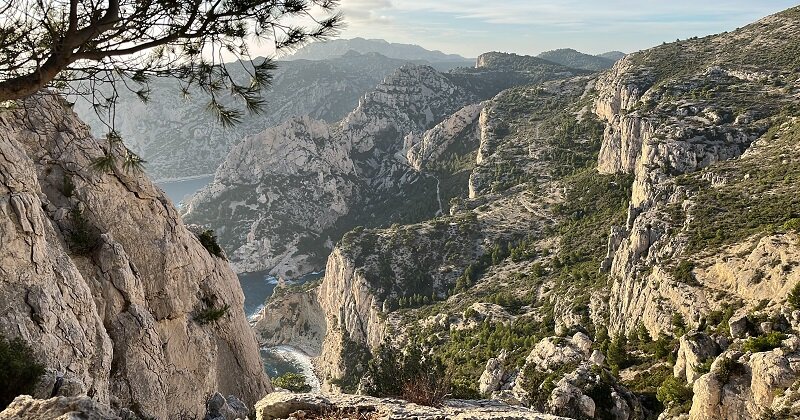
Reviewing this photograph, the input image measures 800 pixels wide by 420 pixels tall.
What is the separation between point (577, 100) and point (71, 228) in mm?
116200

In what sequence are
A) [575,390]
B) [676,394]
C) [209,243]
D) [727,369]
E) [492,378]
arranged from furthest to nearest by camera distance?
[492,378] → [209,243] → [575,390] → [676,394] → [727,369]

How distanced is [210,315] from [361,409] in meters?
15.4

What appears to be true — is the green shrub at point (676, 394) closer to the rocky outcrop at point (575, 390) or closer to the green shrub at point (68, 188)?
the rocky outcrop at point (575, 390)

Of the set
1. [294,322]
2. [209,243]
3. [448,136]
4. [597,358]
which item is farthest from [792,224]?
[448,136]

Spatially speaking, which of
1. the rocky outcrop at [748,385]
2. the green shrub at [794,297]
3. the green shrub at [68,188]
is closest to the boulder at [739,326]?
the green shrub at [794,297]

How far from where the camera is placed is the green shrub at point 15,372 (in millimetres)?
11320

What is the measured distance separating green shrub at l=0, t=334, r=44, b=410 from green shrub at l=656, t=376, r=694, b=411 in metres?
24.9

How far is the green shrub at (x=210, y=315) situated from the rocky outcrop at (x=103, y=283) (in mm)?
84

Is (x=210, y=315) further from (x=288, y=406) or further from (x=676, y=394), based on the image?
(x=676, y=394)

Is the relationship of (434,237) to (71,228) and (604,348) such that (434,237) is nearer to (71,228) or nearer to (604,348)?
(604,348)

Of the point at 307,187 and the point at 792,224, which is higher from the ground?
the point at 792,224

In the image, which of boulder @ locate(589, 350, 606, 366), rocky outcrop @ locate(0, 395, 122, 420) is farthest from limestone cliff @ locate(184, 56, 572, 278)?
rocky outcrop @ locate(0, 395, 122, 420)

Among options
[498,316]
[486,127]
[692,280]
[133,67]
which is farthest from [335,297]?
[133,67]

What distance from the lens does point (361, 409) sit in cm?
995
